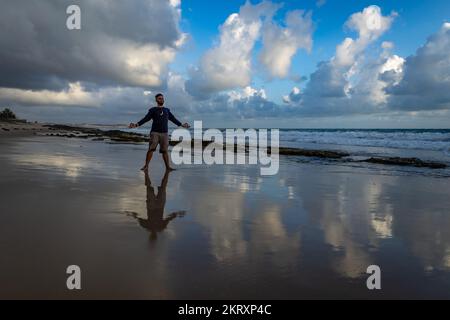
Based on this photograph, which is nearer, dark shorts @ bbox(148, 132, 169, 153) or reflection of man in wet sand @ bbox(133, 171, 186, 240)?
reflection of man in wet sand @ bbox(133, 171, 186, 240)

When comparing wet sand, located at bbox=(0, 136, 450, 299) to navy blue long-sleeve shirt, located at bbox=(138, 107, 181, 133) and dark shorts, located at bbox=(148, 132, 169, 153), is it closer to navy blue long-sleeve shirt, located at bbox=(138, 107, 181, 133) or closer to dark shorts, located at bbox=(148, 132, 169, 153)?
dark shorts, located at bbox=(148, 132, 169, 153)

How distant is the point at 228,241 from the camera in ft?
14.0

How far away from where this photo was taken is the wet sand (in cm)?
308

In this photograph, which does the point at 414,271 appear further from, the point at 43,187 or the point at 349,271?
the point at 43,187

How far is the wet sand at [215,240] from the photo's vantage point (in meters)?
3.08

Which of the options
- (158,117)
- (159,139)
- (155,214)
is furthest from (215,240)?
(158,117)

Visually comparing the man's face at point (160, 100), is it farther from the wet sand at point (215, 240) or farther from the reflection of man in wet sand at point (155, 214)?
the reflection of man in wet sand at point (155, 214)

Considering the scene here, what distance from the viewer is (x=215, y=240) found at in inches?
169

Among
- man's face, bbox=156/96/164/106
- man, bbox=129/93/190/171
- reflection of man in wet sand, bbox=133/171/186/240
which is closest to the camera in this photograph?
reflection of man in wet sand, bbox=133/171/186/240

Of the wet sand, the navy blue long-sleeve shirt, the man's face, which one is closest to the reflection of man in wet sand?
the wet sand

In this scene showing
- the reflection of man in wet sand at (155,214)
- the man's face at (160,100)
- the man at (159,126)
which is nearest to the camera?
the reflection of man in wet sand at (155,214)

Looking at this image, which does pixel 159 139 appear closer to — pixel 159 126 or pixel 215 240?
pixel 159 126

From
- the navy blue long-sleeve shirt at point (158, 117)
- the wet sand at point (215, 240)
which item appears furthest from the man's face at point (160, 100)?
the wet sand at point (215, 240)
